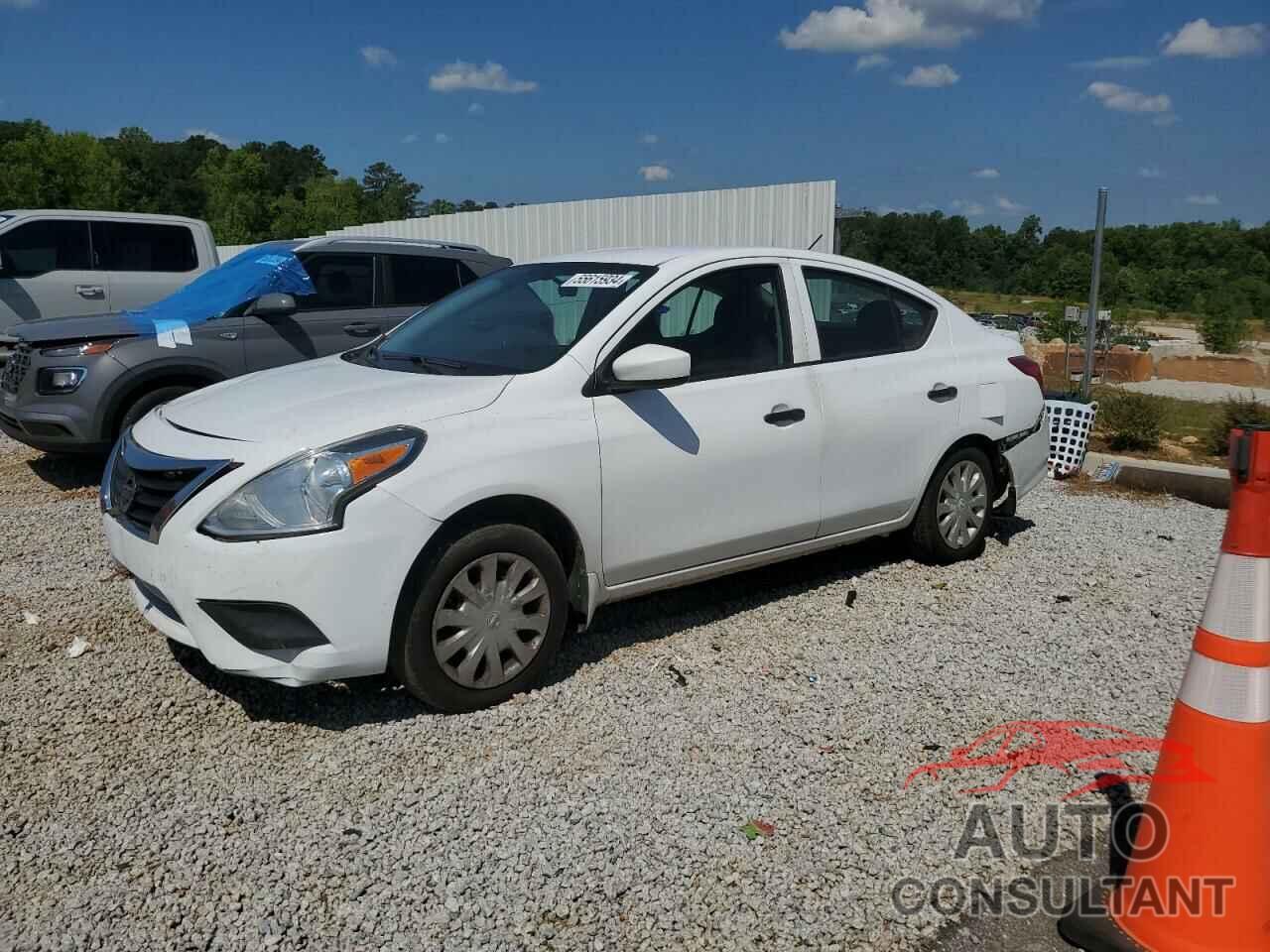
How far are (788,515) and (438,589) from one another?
184 cm

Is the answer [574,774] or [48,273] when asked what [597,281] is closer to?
[574,774]

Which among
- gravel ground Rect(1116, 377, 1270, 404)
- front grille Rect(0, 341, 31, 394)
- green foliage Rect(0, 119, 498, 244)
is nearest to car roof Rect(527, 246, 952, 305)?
front grille Rect(0, 341, 31, 394)

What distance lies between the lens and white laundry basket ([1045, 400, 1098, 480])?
8477 millimetres

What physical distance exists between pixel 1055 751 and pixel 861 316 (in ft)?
7.98

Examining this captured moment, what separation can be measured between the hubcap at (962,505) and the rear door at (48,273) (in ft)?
31.0

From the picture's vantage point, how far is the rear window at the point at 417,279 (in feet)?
27.5

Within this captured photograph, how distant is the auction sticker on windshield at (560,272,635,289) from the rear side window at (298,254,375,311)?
13.0ft

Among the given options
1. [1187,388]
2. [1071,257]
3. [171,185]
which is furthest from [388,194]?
[1187,388]

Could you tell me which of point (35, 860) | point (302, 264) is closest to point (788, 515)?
point (35, 860)

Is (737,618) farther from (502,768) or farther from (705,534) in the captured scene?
(502,768)

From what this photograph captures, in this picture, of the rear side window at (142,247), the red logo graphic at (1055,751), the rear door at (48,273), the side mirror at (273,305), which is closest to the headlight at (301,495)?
the red logo graphic at (1055,751)

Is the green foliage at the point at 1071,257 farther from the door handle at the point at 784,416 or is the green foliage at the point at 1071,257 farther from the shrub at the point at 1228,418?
the door handle at the point at 784,416

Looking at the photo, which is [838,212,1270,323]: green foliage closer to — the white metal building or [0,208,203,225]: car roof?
the white metal building

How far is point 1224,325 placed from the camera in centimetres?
3155
